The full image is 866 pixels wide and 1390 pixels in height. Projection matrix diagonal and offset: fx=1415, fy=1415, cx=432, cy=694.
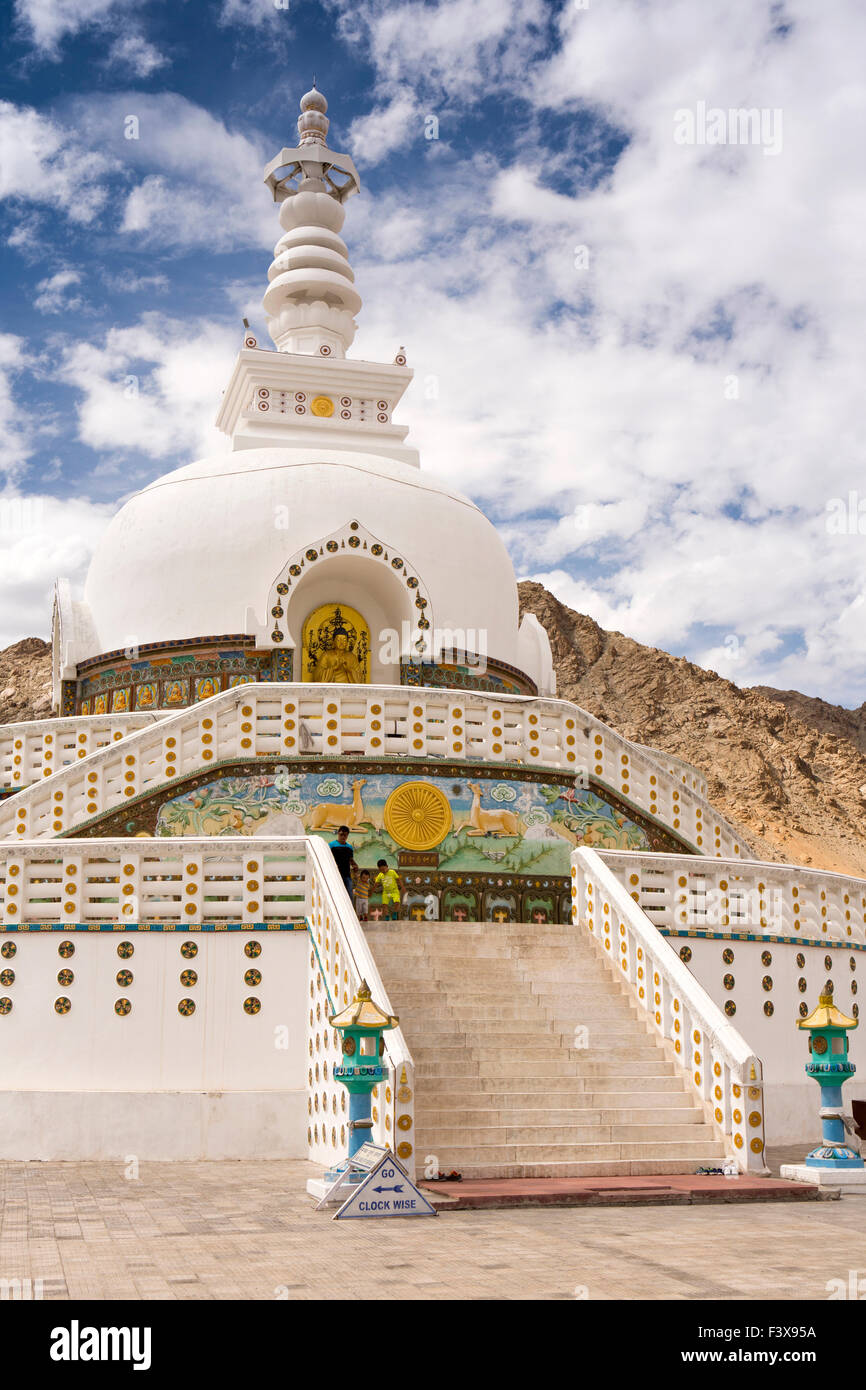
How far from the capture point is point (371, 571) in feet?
64.0

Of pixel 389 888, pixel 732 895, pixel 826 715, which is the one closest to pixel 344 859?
pixel 389 888

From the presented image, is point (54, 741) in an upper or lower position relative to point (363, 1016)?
upper

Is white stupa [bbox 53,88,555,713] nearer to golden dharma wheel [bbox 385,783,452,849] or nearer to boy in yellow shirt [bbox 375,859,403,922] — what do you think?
golden dharma wheel [bbox 385,783,452,849]

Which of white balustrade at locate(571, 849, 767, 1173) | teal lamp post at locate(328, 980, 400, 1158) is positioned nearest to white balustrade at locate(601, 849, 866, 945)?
white balustrade at locate(571, 849, 767, 1173)

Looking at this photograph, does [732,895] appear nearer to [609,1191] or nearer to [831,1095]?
[831,1095]

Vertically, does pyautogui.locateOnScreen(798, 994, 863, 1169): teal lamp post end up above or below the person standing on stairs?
below

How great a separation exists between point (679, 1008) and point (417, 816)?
3.85 meters

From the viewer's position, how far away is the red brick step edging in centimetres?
895

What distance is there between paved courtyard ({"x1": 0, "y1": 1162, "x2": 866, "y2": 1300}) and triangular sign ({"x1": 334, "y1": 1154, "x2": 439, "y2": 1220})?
144 mm

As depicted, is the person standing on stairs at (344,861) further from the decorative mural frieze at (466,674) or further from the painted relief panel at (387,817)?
the decorative mural frieze at (466,674)

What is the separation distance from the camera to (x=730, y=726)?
189 feet

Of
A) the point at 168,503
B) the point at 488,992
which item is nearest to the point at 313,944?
the point at 488,992

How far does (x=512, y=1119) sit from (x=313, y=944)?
2.48 m

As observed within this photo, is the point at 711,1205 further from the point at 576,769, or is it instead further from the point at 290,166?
the point at 290,166
